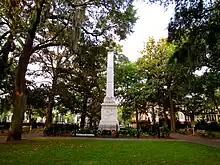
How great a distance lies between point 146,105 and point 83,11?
28598 mm

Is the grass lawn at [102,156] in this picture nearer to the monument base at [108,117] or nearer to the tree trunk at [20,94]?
the tree trunk at [20,94]

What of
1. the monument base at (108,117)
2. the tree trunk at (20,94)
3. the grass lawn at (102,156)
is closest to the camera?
the grass lawn at (102,156)

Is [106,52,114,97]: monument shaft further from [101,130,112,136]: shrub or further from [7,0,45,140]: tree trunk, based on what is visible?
[7,0,45,140]: tree trunk

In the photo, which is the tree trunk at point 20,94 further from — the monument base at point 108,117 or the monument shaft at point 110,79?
the monument shaft at point 110,79

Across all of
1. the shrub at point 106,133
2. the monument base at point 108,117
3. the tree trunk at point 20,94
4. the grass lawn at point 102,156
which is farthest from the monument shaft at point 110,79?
the grass lawn at point 102,156

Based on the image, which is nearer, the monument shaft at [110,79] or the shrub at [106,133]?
the shrub at [106,133]

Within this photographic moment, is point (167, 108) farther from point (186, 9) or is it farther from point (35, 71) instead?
point (186, 9)

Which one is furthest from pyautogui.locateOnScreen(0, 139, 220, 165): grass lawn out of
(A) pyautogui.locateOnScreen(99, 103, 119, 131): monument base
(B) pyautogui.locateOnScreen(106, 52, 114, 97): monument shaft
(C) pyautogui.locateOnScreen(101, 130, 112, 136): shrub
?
(B) pyautogui.locateOnScreen(106, 52, 114, 97): monument shaft

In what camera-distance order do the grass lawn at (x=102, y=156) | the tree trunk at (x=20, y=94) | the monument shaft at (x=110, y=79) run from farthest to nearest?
the monument shaft at (x=110, y=79) → the tree trunk at (x=20, y=94) → the grass lawn at (x=102, y=156)

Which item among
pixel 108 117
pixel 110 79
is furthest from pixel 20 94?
pixel 110 79

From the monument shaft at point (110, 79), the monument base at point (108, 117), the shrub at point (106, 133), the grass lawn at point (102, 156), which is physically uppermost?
the monument shaft at point (110, 79)

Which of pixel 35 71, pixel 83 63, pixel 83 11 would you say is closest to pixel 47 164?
pixel 83 11

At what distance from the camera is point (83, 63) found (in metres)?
19.0

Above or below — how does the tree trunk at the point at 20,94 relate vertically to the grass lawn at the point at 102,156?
above
